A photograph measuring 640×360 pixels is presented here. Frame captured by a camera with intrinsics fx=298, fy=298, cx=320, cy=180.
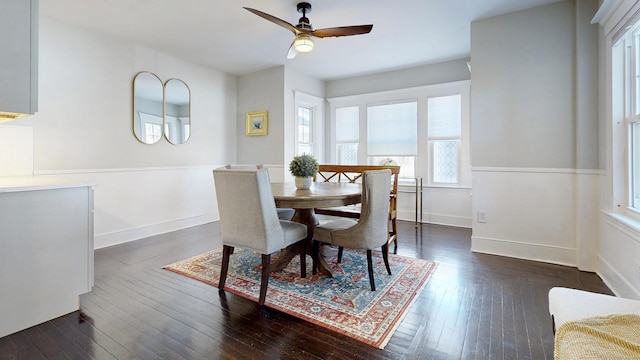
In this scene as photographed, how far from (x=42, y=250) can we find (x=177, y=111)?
114 inches

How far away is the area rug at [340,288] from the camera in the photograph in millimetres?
1889

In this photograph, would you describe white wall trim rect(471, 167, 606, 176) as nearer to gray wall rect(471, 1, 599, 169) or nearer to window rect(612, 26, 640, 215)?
gray wall rect(471, 1, 599, 169)

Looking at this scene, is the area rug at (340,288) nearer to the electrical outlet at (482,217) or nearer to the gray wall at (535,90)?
the electrical outlet at (482,217)

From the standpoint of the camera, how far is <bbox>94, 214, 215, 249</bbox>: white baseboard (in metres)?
3.56

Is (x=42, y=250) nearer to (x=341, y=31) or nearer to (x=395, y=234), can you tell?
(x=341, y=31)

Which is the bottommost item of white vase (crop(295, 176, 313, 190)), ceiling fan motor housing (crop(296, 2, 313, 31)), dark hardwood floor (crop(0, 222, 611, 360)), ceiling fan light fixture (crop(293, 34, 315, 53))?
dark hardwood floor (crop(0, 222, 611, 360))

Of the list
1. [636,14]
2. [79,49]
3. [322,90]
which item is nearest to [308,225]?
[636,14]

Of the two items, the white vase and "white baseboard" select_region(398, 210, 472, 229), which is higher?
the white vase

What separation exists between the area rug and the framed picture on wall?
7.99ft

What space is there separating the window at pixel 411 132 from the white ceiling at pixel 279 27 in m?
0.61

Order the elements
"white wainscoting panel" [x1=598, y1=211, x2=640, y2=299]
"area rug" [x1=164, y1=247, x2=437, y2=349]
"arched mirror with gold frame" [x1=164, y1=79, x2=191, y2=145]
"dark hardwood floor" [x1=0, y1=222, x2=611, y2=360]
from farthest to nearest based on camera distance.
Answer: "arched mirror with gold frame" [x1=164, y1=79, x2=191, y2=145]
"white wainscoting panel" [x1=598, y1=211, x2=640, y2=299]
"area rug" [x1=164, y1=247, x2=437, y2=349]
"dark hardwood floor" [x1=0, y1=222, x2=611, y2=360]

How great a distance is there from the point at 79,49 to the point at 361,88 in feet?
13.2

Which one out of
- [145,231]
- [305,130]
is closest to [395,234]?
[305,130]

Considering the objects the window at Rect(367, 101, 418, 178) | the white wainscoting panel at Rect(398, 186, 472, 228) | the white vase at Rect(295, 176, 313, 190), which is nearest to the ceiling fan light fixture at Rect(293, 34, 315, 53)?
the white vase at Rect(295, 176, 313, 190)
